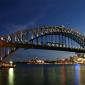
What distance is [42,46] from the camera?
7288 cm

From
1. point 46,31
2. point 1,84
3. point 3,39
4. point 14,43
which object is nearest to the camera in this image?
point 1,84

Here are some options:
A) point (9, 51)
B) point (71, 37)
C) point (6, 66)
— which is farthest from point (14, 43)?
point (71, 37)

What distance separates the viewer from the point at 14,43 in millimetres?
69688

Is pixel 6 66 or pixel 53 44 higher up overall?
pixel 53 44

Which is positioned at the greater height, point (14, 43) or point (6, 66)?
point (14, 43)

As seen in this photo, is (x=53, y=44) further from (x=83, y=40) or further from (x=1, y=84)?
(x=1, y=84)

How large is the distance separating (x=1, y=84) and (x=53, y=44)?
4599 centimetres

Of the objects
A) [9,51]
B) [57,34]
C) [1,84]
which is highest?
[57,34]

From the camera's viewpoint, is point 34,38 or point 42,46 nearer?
point 42,46

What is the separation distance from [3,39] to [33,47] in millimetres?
9671

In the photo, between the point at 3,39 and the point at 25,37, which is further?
the point at 25,37

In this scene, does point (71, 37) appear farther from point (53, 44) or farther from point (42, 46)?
point (42, 46)

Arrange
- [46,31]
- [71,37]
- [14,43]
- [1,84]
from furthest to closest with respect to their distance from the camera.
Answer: [71,37], [46,31], [14,43], [1,84]

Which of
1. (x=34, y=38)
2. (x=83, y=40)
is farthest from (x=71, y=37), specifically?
(x=34, y=38)
